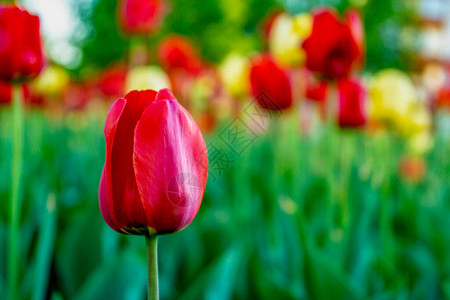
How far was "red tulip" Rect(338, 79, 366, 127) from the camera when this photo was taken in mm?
1134

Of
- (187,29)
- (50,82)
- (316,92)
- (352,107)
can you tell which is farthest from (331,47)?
(187,29)

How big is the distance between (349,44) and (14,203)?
670 millimetres

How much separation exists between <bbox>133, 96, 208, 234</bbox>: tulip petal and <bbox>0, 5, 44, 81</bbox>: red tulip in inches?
17.0

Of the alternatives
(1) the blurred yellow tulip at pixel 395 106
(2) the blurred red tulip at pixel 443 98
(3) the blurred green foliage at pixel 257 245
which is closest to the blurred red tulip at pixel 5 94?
(3) the blurred green foliage at pixel 257 245

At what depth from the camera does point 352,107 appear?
114 cm

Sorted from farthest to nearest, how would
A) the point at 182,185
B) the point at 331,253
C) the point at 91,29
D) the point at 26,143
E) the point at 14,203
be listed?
the point at 91,29
the point at 26,143
the point at 331,253
the point at 14,203
the point at 182,185

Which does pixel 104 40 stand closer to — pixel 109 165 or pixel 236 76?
pixel 236 76

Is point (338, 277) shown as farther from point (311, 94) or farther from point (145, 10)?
point (145, 10)

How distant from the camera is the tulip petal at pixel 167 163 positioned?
36cm

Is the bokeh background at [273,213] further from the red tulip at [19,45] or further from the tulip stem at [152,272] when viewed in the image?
the tulip stem at [152,272]

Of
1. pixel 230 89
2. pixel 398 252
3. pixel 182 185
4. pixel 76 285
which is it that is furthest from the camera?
pixel 230 89

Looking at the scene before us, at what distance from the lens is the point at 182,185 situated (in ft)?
1.21

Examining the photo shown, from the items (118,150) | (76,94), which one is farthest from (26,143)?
(118,150)

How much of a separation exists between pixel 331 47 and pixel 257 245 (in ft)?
1.56
